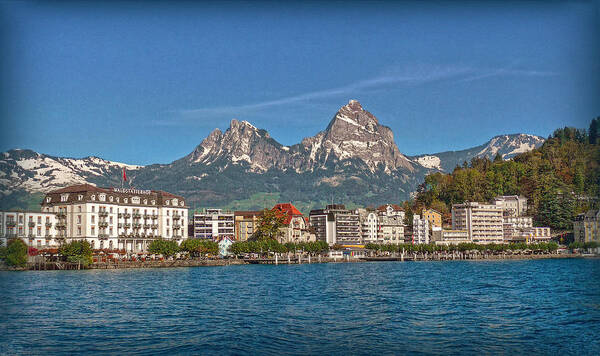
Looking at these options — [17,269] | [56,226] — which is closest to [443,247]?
[56,226]

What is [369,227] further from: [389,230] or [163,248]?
[163,248]

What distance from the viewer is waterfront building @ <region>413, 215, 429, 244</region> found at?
122938 mm

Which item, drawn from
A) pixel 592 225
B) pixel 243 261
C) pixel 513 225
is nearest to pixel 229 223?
pixel 243 261

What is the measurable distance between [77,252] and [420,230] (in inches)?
3041

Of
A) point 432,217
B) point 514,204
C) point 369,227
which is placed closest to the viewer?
point 432,217

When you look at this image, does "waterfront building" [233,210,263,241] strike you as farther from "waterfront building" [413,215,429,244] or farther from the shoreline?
"waterfront building" [413,215,429,244]

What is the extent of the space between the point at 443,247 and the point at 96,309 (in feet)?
292

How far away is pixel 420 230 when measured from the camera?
12350cm

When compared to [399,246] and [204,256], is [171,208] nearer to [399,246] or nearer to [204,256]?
[204,256]

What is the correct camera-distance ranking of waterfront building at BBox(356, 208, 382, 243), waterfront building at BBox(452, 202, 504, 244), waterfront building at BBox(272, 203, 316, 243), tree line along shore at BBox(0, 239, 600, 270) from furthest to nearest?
1. waterfront building at BBox(356, 208, 382, 243)
2. waterfront building at BBox(452, 202, 504, 244)
3. waterfront building at BBox(272, 203, 316, 243)
4. tree line along shore at BBox(0, 239, 600, 270)

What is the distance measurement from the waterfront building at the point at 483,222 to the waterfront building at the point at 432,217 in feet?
15.5

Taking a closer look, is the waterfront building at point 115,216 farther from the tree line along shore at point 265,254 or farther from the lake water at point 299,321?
the lake water at point 299,321

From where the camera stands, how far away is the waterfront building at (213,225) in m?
114

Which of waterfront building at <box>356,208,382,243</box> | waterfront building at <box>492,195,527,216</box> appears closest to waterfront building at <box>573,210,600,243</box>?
waterfront building at <box>356,208,382,243</box>
